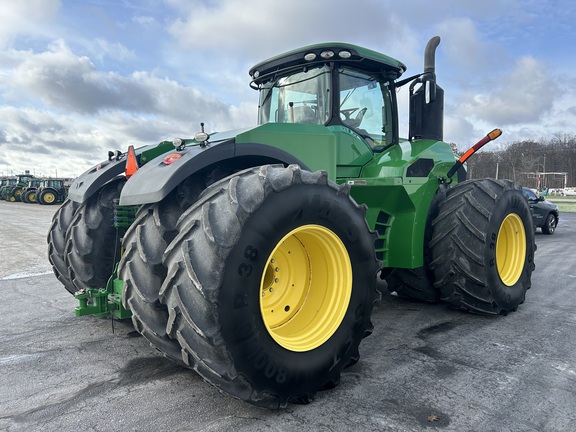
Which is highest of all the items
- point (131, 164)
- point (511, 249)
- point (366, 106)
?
point (366, 106)

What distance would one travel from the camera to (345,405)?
2775 mm

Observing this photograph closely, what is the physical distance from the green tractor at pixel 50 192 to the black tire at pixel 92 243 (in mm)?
32153

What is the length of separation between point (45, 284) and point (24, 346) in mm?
2770

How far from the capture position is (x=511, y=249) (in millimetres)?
5203

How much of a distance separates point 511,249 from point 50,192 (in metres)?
33.8

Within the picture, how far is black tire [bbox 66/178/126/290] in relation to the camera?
12.9ft

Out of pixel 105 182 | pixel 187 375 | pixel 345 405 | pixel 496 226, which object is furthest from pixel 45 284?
pixel 496 226

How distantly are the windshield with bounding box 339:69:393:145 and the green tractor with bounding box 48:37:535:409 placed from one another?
2cm

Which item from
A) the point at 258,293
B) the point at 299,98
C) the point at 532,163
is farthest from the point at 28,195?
the point at 532,163

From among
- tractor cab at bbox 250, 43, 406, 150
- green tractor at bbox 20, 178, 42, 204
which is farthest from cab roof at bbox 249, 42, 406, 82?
green tractor at bbox 20, 178, 42, 204

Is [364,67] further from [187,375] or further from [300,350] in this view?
[187,375]

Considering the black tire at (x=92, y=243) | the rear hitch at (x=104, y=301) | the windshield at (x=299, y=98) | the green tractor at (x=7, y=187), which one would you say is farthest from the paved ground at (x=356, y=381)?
the green tractor at (x=7, y=187)

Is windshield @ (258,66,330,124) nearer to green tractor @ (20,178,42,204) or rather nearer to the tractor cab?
the tractor cab

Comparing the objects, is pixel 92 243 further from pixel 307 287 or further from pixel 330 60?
pixel 330 60
